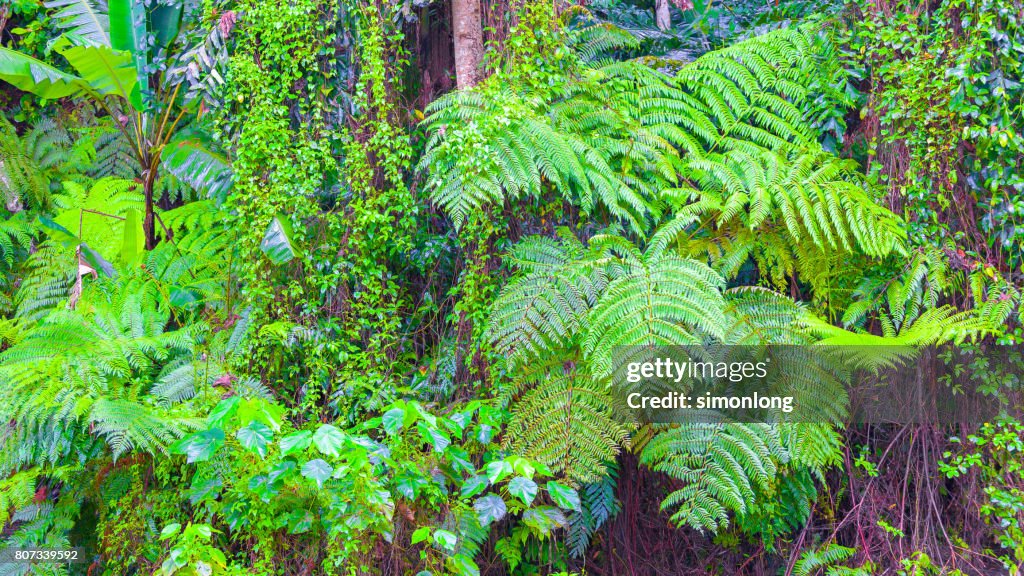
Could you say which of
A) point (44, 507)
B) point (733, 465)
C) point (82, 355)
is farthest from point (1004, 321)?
point (44, 507)

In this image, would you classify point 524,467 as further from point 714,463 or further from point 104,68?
point 104,68

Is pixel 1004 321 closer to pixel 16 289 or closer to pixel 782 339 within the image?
pixel 782 339

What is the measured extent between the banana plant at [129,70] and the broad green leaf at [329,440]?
8.13 feet

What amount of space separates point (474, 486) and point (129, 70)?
3212 millimetres

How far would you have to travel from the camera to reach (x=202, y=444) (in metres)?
2.93

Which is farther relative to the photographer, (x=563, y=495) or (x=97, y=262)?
(x=97, y=262)

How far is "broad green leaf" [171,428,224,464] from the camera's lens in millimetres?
2908

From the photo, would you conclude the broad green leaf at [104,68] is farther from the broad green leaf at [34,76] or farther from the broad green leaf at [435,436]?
the broad green leaf at [435,436]

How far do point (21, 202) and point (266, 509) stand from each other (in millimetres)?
3347

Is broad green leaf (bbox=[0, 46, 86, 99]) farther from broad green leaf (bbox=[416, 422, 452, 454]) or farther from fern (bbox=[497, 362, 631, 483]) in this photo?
fern (bbox=[497, 362, 631, 483])

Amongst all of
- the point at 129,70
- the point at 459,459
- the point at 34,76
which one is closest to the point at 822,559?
the point at 459,459

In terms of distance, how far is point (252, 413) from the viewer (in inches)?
117

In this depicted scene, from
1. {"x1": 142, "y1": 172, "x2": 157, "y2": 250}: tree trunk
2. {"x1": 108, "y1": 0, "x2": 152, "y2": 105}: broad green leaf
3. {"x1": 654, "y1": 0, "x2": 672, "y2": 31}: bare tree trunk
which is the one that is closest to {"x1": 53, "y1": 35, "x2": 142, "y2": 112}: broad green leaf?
{"x1": 108, "y1": 0, "x2": 152, "y2": 105}: broad green leaf

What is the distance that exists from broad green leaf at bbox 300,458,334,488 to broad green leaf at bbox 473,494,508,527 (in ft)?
2.02
